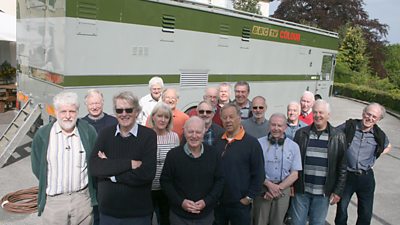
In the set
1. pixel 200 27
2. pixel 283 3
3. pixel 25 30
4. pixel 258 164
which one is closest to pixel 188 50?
pixel 200 27

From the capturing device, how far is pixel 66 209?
2896mm

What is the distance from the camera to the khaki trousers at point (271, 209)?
3.62m

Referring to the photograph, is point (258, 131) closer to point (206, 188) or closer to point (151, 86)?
point (206, 188)

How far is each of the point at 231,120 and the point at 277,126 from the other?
0.50m

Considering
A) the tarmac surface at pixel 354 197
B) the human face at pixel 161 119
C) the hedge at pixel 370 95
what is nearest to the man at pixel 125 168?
the human face at pixel 161 119

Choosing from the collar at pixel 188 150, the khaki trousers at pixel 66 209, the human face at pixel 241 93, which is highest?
the human face at pixel 241 93

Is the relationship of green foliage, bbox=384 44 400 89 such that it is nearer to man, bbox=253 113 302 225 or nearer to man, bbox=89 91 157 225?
man, bbox=253 113 302 225

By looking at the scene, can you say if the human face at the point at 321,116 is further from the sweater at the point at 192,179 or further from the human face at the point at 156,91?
the human face at the point at 156,91

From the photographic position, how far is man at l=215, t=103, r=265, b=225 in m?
3.29

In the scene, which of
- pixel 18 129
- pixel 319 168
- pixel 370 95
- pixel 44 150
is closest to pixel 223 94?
pixel 319 168

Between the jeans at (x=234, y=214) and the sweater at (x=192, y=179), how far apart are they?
1.49 ft

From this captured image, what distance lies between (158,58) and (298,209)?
157 inches

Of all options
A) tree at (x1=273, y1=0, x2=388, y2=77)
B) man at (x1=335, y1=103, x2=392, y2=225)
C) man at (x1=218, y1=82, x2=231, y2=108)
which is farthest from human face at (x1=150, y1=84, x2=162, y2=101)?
tree at (x1=273, y1=0, x2=388, y2=77)

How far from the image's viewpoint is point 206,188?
301 centimetres
